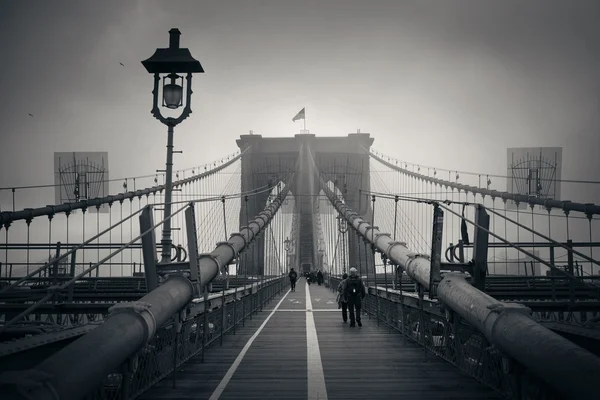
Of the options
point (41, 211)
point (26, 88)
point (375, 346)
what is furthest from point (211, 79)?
point (375, 346)

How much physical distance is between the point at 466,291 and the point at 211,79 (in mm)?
35887

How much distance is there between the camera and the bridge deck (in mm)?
6617

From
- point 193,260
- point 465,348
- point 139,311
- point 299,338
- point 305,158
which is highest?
point 305,158

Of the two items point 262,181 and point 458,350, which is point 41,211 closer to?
point 458,350

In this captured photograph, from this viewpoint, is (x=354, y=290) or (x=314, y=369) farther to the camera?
(x=354, y=290)

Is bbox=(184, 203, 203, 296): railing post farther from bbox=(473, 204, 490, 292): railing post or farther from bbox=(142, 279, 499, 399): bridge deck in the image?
bbox=(473, 204, 490, 292): railing post

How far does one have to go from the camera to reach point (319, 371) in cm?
799

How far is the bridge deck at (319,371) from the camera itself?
6.62m

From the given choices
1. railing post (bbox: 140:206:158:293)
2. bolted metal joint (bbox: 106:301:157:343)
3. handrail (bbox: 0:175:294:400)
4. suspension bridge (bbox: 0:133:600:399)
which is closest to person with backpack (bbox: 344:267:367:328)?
suspension bridge (bbox: 0:133:600:399)

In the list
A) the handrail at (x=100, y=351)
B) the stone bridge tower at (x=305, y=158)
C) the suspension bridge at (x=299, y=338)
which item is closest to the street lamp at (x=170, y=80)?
the suspension bridge at (x=299, y=338)

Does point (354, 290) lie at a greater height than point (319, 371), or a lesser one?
greater

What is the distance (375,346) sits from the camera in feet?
35.0

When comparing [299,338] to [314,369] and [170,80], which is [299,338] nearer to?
[314,369]

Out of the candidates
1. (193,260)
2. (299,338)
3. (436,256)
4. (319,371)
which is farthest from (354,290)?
(193,260)
